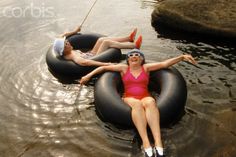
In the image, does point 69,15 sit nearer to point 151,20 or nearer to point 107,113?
point 151,20

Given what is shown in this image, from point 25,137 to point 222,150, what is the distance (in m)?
3.28

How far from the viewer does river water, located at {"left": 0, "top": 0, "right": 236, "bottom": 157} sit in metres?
5.25

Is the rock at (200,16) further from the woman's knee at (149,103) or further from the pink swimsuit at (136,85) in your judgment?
the woman's knee at (149,103)

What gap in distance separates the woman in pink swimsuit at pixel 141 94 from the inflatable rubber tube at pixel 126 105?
5.5 inches

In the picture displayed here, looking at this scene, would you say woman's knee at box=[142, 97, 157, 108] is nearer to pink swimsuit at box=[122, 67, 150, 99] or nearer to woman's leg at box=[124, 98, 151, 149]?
woman's leg at box=[124, 98, 151, 149]

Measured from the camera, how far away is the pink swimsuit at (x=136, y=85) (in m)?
5.98

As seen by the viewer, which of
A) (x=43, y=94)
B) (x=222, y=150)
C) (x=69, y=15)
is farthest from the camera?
(x=69, y=15)

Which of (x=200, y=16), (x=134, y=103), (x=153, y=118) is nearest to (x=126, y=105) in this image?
(x=134, y=103)

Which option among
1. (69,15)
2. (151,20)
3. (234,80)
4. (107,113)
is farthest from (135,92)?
(69,15)

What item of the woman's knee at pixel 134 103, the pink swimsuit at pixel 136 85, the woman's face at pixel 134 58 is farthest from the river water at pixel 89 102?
the woman's face at pixel 134 58

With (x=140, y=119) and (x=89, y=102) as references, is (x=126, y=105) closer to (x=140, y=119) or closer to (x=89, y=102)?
(x=140, y=119)

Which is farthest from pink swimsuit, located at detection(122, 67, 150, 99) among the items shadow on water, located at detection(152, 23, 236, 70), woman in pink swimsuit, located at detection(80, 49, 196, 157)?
shadow on water, located at detection(152, 23, 236, 70)

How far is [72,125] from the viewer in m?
5.86

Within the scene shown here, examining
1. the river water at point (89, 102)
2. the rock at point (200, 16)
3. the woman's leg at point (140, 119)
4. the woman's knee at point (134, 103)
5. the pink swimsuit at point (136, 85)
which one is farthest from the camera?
the rock at point (200, 16)
